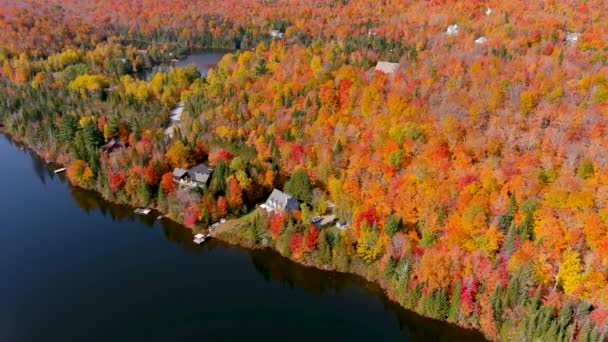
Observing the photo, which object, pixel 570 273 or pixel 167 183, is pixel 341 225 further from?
pixel 167 183

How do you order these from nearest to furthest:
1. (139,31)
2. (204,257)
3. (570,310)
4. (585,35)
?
1. (570,310)
2. (204,257)
3. (585,35)
4. (139,31)

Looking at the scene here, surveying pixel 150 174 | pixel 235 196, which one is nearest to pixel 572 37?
pixel 235 196

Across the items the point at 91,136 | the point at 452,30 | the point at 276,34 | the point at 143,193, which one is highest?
the point at 452,30

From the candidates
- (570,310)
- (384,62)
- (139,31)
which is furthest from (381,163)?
(139,31)

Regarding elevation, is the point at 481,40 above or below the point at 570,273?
above

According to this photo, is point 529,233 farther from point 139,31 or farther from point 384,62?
point 139,31

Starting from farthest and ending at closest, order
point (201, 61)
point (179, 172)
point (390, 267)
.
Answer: point (201, 61), point (179, 172), point (390, 267)

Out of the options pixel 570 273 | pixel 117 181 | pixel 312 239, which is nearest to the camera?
pixel 570 273

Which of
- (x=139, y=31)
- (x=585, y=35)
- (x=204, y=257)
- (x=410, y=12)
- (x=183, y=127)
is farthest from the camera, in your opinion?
(x=139, y=31)
